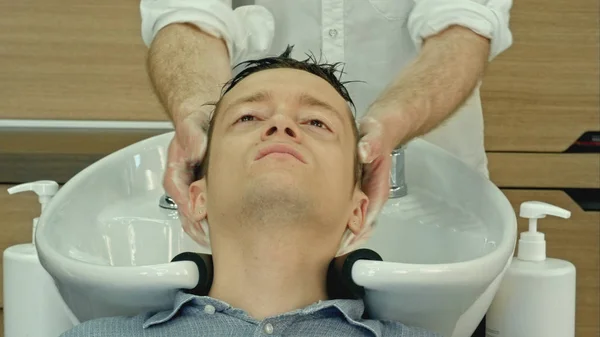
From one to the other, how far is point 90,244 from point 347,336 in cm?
35

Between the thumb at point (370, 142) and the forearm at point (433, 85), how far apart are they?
1cm

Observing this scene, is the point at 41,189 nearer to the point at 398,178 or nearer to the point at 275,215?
the point at 275,215

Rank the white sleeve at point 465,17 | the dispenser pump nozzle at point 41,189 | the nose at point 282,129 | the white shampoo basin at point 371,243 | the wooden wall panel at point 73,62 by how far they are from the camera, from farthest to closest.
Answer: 1. the wooden wall panel at point 73,62
2. the white sleeve at point 465,17
3. the dispenser pump nozzle at point 41,189
4. the nose at point 282,129
5. the white shampoo basin at point 371,243

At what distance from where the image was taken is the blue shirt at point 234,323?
82cm

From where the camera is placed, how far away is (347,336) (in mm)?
827

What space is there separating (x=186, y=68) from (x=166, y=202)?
0.63 feet

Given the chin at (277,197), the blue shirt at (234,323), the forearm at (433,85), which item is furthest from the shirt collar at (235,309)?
the forearm at (433,85)

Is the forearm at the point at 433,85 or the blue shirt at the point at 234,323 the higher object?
the forearm at the point at 433,85

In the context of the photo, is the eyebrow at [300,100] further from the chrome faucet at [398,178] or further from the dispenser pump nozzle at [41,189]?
the dispenser pump nozzle at [41,189]

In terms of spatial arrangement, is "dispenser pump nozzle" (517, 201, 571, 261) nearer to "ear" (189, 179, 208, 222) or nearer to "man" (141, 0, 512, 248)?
"man" (141, 0, 512, 248)

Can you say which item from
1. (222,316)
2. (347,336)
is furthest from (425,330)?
(222,316)

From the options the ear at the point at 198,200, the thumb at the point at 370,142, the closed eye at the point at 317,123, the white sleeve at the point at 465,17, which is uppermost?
the white sleeve at the point at 465,17

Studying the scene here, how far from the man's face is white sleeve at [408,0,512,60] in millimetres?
239

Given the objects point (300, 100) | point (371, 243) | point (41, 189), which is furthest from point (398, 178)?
point (41, 189)
